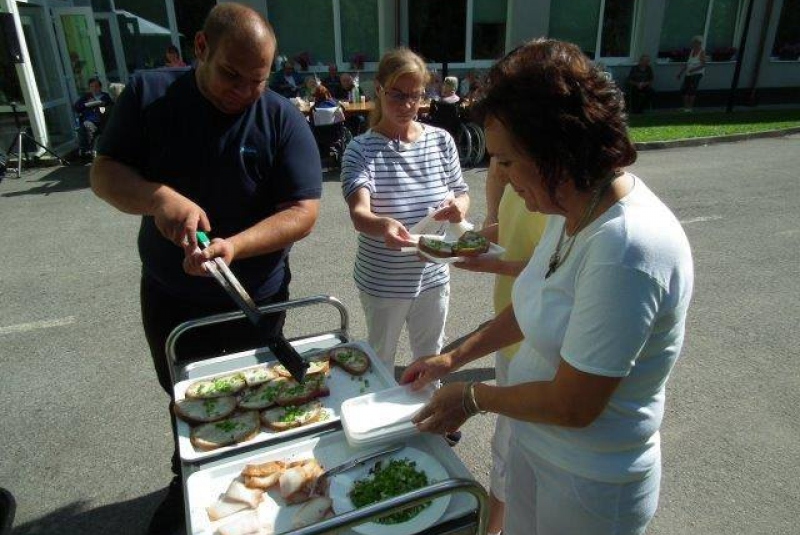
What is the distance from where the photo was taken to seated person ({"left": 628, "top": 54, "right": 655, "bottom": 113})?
Result: 48.0ft

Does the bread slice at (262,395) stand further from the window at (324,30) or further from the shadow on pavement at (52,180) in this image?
the window at (324,30)

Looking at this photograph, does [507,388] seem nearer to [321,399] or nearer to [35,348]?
[321,399]

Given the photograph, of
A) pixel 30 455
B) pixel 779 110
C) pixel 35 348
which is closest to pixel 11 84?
pixel 35 348

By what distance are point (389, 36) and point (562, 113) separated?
1393 cm

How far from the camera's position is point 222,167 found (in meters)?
2.02

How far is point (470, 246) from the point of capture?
2.20m

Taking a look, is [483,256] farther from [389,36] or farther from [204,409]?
[389,36]

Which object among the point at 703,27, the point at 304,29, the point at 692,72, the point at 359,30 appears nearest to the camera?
the point at 304,29

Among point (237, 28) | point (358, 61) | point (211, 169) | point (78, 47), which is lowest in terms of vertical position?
point (358, 61)

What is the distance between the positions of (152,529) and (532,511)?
172 cm

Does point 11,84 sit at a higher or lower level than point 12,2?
lower

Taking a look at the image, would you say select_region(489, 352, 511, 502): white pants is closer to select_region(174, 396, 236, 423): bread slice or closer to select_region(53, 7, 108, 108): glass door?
select_region(174, 396, 236, 423): bread slice

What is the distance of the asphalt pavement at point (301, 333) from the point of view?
261cm

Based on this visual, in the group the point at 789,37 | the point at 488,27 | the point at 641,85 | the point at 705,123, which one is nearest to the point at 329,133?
the point at 488,27
